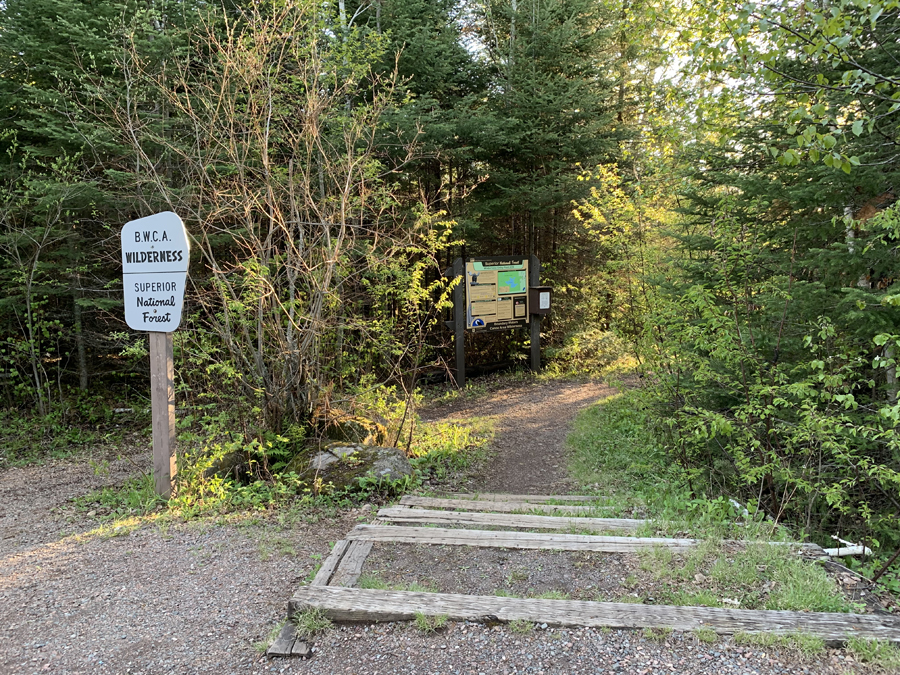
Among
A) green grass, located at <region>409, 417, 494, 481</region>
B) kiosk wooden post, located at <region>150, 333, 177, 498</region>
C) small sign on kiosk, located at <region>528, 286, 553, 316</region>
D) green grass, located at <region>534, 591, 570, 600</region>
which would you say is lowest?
green grass, located at <region>409, 417, 494, 481</region>

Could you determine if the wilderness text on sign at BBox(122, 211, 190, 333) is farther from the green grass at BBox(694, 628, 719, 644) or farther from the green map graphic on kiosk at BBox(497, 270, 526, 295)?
the green map graphic on kiosk at BBox(497, 270, 526, 295)

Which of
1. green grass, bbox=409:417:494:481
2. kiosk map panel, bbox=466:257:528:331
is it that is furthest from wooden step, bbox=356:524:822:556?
kiosk map panel, bbox=466:257:528:331

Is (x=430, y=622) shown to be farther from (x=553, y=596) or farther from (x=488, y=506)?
(x=488, y=506)

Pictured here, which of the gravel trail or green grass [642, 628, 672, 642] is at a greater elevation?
green grass [642, 628, 672, 642]

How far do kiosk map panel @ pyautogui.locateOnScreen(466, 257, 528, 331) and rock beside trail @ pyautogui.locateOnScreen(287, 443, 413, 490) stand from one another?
22.2 feet

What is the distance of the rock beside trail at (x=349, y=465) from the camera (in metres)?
5.29

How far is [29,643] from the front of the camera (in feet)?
9.14

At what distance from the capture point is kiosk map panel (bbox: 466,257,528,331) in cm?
1219

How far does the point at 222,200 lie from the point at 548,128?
28.8 feet

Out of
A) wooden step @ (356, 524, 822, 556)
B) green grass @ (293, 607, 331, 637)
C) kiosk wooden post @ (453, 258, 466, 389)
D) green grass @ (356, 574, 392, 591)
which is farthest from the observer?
kiosk wooden post @ (453, 258, 466, 389)

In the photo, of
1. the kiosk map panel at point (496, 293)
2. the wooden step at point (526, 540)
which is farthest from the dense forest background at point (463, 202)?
the wooden step at point (526, 540)

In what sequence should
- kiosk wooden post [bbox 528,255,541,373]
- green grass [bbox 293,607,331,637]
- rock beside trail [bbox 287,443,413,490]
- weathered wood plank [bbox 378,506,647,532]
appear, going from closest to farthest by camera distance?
1. green grass [bbox 293,607,331,637]
2. weathered wood plank [bbox 378,506,647,532]
3. rock beside trail [bbox 287,443,413,490]
4. kiosk wooden post [bbox 528,255,541,373]

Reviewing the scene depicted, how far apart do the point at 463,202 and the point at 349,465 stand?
8.87m

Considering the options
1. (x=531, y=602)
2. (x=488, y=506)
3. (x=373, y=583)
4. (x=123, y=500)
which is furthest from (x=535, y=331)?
(x=531, y=602)
